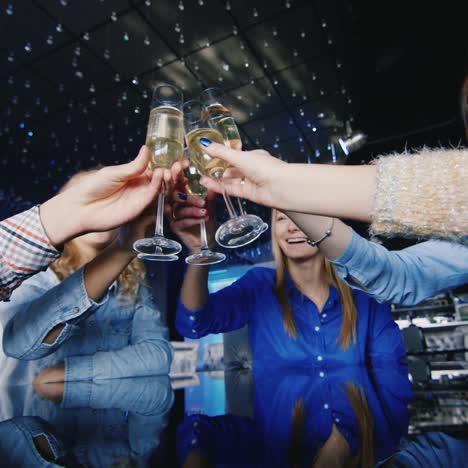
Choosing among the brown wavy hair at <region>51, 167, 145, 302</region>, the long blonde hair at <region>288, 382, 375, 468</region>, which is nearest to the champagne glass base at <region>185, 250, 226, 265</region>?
the long blonde hair at <region>288, 382, 375, 468</region>

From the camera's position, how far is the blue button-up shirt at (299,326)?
1298 mm

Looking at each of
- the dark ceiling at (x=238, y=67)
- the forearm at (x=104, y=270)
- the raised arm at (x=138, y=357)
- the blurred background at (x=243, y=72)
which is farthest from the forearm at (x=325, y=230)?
the dark ceiling at (x=238, y=67)

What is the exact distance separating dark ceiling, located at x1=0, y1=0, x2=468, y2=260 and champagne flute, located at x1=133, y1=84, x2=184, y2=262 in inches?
72.2

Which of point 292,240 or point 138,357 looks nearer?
point 138,357

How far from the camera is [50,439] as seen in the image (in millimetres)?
384

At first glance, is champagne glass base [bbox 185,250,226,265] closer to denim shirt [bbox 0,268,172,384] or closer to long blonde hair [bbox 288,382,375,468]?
denim shirt [bbox 0,268,172,384]

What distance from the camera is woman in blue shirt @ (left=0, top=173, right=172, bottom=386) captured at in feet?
2.83

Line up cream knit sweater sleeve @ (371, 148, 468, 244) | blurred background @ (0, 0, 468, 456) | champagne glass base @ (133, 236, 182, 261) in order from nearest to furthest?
cream knit sweater sleeve @ (371, 148, 468, 244)
champagne glass base @ (133, 236, 182, 261)
blurred background @ (0, 0, 468, 456)

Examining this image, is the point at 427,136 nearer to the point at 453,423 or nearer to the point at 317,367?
the point at 317,367

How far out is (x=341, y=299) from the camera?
4.62 ft

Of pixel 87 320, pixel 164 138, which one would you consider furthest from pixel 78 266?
pixel 164 138

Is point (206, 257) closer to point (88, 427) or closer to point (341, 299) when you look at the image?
point (88, 427)

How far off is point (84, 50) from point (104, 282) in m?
2.42

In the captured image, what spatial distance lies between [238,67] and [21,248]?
2663mm
